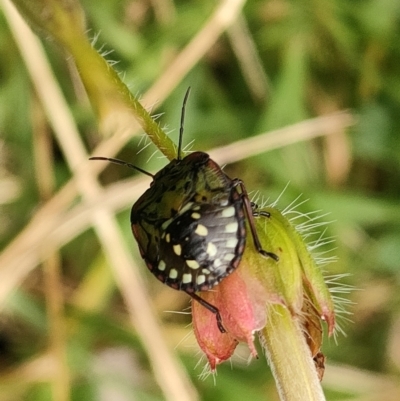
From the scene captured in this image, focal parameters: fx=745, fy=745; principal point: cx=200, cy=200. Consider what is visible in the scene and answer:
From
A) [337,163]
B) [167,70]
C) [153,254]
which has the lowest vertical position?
[153,254]

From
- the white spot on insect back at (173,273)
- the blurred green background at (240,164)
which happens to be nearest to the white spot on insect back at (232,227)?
the white spot on insect back at (173,273)

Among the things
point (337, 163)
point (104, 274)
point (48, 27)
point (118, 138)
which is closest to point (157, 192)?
point (48, 27)

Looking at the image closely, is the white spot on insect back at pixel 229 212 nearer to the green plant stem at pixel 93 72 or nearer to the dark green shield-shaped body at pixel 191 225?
the dark green shield-shaped body at pixel 191 225

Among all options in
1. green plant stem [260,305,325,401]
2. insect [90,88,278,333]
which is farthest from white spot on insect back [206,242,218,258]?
green plant stem [260,305,325,401]

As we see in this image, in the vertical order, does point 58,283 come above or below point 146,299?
above

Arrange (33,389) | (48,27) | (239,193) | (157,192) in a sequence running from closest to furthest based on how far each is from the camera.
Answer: (48,27), (239,193), (157,192), (33,389)

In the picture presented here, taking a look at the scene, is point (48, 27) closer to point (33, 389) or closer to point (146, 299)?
point (146, 299)

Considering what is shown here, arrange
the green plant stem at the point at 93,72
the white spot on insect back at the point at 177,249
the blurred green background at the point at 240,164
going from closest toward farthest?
1. the green plant stem at the point at 93,72
2. the white spot on insect back at the point at 177,249
3. the blurred green background at the point at 240,164
